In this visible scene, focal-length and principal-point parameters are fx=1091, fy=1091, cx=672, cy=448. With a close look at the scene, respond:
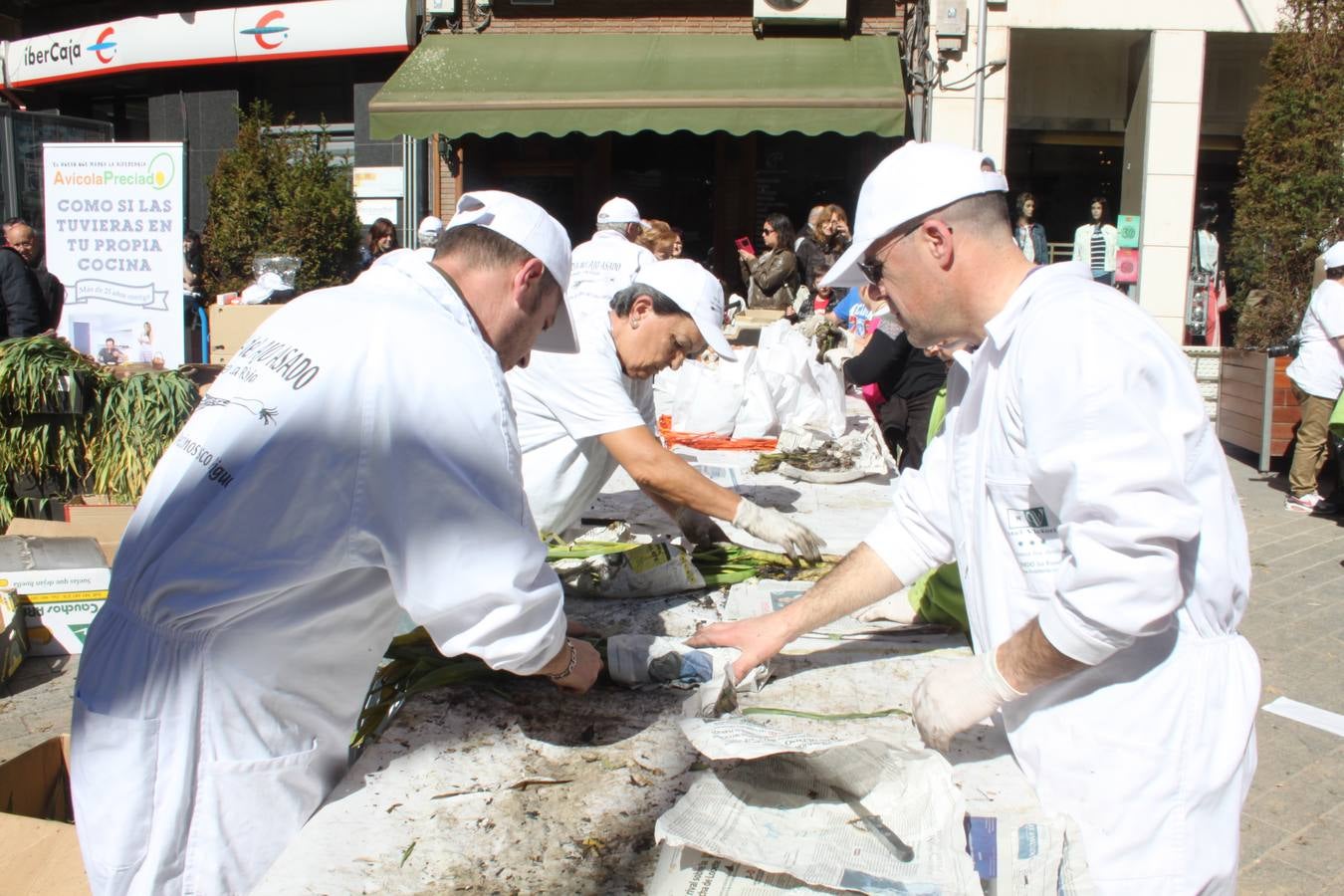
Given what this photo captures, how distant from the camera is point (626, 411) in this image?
3068mm

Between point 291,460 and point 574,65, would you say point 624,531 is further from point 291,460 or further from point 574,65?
point 574,65

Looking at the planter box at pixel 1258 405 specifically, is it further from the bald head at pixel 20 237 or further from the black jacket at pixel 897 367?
the bald head at pixel 20 237

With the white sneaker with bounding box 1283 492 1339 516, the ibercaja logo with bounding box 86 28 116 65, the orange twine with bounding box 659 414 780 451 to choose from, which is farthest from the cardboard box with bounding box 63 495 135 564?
the ibercaja logo with bounding box 86 28 116 65

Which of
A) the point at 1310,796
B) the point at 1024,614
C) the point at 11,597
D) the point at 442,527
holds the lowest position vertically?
the point at 1310,796

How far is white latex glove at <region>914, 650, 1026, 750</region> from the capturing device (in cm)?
164

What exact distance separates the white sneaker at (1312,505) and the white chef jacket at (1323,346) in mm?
664

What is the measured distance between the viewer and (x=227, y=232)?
11.7 metres

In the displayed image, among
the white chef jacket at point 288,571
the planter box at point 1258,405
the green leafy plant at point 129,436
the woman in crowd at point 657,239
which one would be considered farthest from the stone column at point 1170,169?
the white chef jacket at point 288,571

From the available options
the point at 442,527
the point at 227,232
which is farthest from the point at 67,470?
the point at 227,232

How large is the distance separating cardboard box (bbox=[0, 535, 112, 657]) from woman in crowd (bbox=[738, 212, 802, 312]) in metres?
5.59

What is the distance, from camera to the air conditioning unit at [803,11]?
11.3m

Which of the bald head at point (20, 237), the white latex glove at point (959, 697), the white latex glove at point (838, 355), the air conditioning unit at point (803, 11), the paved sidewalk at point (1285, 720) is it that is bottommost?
the paved sidewalk at point (1285, 720)

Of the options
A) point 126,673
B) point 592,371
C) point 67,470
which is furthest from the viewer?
point 67,470

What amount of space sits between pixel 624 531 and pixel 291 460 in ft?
6.15
